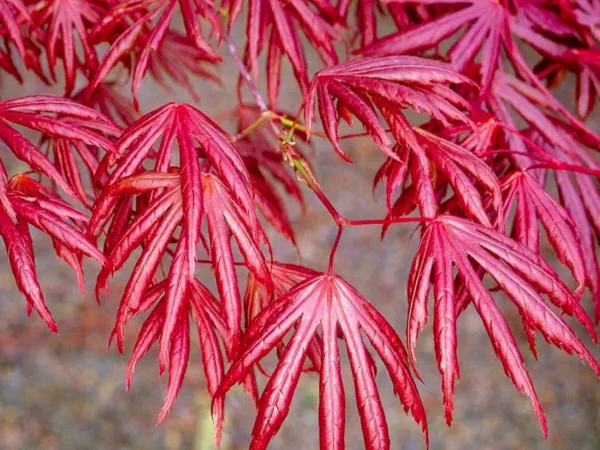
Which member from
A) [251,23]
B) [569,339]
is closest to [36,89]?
[251,23]

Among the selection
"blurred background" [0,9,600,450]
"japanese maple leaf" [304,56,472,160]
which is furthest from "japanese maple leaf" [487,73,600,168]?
"blurred background" [0,9,600,450]

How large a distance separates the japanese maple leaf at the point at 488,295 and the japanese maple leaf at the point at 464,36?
30 centimetres

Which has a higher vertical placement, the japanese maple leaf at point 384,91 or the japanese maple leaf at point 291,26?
the japanese maple leaf at point 291,26

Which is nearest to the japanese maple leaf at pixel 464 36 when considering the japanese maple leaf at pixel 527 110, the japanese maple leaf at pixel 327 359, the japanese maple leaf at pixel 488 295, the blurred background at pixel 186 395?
the japanese maple leaf at pixel 527 110

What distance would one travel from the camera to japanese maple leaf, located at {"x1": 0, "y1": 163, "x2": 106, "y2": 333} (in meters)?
0.71

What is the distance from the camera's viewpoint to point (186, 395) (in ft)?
7.77

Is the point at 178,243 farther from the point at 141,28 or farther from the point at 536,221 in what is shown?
the point at 536,221

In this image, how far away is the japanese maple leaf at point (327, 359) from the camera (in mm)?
696

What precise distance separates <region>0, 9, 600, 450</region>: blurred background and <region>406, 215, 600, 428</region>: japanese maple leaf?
131 centimetres

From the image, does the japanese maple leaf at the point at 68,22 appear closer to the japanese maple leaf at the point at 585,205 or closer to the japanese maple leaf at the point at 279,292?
the japanese maple leaf at the point at 279,292

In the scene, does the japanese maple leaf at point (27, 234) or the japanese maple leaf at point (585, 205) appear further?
the japanese maple leaf at point (585, 205)

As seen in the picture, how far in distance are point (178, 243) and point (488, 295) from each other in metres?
0.38

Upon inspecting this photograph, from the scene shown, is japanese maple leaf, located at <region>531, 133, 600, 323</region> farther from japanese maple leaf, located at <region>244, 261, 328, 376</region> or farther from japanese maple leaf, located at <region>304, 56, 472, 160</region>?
japanese maple leaf, located at <region>244, 261, 328, 376</region>

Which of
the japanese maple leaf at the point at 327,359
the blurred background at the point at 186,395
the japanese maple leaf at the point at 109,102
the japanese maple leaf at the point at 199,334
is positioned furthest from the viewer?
the blurred background at the point at 186,395
